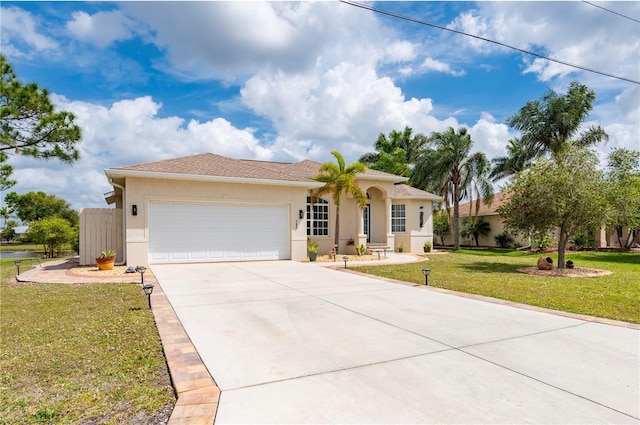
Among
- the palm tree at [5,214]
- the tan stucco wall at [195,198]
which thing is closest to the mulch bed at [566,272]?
the tan stucco wall at [195,198]

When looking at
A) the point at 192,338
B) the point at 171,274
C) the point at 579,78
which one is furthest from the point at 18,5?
the point at 579,78

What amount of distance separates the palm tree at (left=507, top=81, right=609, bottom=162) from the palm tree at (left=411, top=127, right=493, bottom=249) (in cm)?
422

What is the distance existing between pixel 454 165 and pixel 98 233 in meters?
20.9

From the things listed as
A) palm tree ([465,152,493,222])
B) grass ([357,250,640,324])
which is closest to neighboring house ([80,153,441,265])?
grass ([357,250,640,324])

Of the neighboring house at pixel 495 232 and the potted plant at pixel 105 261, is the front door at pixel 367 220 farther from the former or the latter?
the potted plant at pixel 105 261

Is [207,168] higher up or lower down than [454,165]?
lower down

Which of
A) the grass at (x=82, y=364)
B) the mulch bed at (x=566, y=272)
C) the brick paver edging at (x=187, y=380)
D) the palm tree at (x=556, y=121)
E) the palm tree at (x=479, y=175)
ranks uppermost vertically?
the palm tree at (x=556, y=121)

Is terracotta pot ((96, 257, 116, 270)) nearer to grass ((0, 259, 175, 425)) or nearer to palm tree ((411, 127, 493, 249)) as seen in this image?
grass ((0, 259, 175, 425))

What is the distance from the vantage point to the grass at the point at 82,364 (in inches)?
129

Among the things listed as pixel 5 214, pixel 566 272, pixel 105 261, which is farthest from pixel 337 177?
pixel 5 214

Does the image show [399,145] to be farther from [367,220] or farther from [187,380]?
[187,380]

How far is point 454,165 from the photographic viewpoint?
25.5 meters

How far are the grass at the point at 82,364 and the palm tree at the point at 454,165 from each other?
2178 centimetres

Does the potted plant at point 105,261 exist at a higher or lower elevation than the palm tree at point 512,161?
lower
